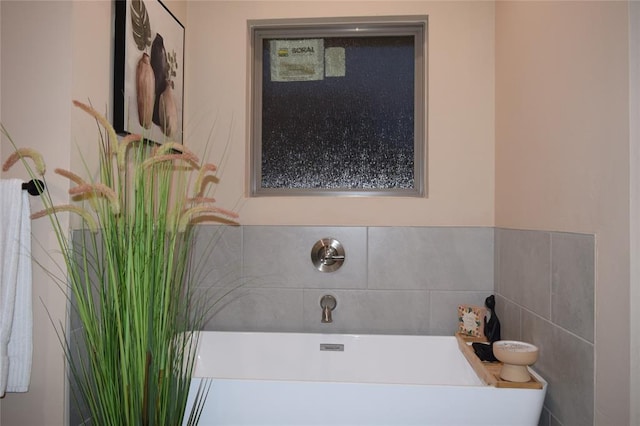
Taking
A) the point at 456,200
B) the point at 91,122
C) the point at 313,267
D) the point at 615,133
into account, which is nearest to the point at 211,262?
the point at 313,267

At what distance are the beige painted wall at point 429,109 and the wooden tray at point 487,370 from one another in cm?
64

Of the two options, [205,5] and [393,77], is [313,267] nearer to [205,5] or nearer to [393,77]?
[393,77]

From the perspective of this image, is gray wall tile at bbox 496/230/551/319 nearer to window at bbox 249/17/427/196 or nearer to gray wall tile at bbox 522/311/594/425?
gray wall tile at bbox 522/311/594/425

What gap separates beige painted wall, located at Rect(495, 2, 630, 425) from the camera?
1.23m

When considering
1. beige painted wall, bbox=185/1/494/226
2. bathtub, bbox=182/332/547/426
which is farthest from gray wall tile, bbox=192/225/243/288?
bathtub, bbox=182/332/547/426

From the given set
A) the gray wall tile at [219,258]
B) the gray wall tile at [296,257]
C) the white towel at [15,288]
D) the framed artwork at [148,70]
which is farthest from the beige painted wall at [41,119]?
the gray wall tile at [296,257]

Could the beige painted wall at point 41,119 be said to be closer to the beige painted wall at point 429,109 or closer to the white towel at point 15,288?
the white towel at point 15,288

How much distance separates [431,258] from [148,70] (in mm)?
1689

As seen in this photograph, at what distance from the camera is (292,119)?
2.63 metres

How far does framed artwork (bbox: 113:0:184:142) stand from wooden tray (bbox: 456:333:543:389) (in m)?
1.52

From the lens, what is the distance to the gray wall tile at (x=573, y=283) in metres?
1.39

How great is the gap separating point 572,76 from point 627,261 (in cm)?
68

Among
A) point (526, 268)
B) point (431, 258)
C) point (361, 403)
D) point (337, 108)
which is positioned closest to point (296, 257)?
point (431, 258)

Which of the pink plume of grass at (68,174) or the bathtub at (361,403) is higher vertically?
the pink plume of grass at (68,174)
